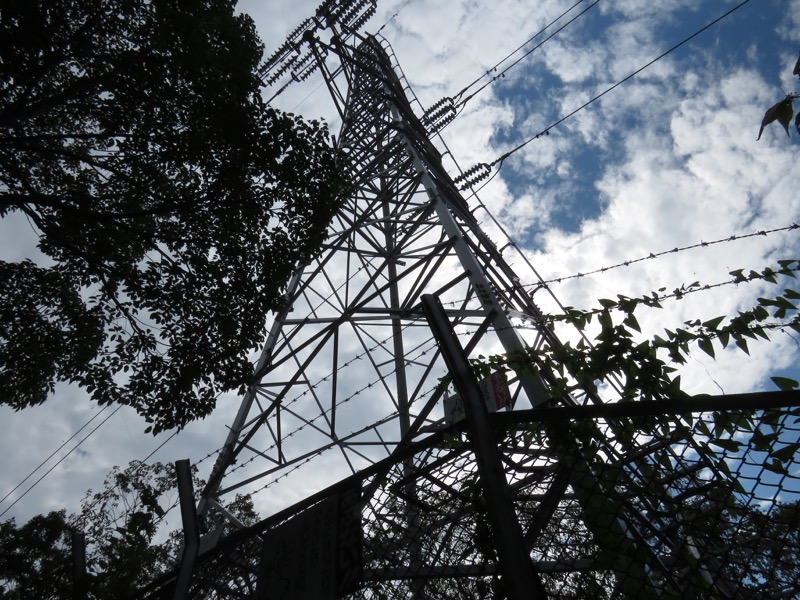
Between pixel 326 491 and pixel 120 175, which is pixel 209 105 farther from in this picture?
pixel 326 491

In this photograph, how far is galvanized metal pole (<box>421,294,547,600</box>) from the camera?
1128 millimetres

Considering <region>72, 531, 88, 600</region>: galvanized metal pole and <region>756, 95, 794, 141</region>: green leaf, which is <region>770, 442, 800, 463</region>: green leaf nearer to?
<region>756, 95, 794, 141</region>: green leaf

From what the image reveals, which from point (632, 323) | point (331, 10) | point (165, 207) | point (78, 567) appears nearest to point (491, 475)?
point (632, 323)

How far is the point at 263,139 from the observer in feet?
16.9

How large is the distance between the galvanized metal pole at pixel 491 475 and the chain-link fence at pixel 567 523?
0.05 metres

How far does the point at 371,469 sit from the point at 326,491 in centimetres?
30

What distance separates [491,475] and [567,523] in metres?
0.77

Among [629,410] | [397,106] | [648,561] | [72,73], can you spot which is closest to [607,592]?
[648,561]

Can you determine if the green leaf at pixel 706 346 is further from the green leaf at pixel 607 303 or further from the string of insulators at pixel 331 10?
the string of insulators at pixel 331 10

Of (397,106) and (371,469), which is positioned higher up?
(397,106)

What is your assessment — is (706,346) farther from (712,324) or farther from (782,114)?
(782,114)

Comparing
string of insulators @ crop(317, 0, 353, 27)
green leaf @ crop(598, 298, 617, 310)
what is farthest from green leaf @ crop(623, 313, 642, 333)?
string of insulators @ crop(317, 0, 353, 27)

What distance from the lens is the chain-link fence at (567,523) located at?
4.58 ft

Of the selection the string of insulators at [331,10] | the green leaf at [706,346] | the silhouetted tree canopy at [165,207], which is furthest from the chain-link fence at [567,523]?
the string of insulators at [331,10]
